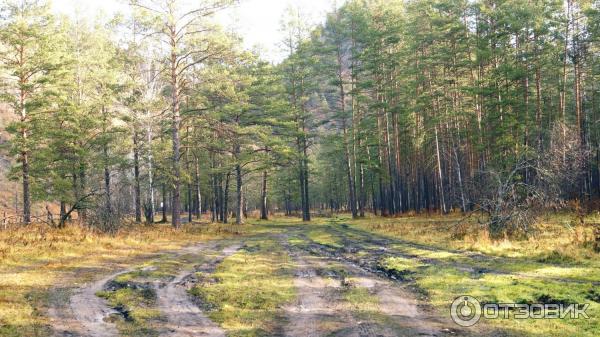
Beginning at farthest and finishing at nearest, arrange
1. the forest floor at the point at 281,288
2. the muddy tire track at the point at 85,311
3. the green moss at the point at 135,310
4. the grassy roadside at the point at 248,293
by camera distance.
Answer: the grassy roadside at the point at 248,293, the forest floor at the point at 281,288, the green moss at the point at 135,310, the muddy tire track at the point at 85,311

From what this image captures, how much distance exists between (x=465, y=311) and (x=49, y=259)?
1067 cm

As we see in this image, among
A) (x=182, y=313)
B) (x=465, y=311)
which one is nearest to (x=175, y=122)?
(x=182, y=313)

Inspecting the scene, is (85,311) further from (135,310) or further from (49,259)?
(49,259)

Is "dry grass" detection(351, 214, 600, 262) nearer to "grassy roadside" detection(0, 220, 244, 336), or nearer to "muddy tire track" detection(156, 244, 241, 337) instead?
"muddy tire track" detection(156, 244, 241, 337)

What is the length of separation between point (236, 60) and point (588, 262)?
58.4 ft

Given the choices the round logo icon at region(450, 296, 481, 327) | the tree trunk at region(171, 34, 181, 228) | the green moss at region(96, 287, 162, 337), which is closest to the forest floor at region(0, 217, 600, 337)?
the green moss at region(96, 287, 162, 337)

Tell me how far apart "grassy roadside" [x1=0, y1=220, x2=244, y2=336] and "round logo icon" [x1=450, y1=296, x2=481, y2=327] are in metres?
5.95

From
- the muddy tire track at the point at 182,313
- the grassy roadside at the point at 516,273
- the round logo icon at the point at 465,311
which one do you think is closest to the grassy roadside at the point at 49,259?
the muddy tire track at the point at 182,313

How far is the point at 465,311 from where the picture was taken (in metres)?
6.86

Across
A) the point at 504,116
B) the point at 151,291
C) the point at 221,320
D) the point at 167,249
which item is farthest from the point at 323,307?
the point at 504,116

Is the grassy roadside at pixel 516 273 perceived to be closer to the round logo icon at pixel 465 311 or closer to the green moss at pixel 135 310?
the round logo icon at pixel 465 311

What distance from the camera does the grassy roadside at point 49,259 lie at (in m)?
6.29

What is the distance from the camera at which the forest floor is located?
598 centimetres

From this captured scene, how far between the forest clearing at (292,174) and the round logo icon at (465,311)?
0.19ft
